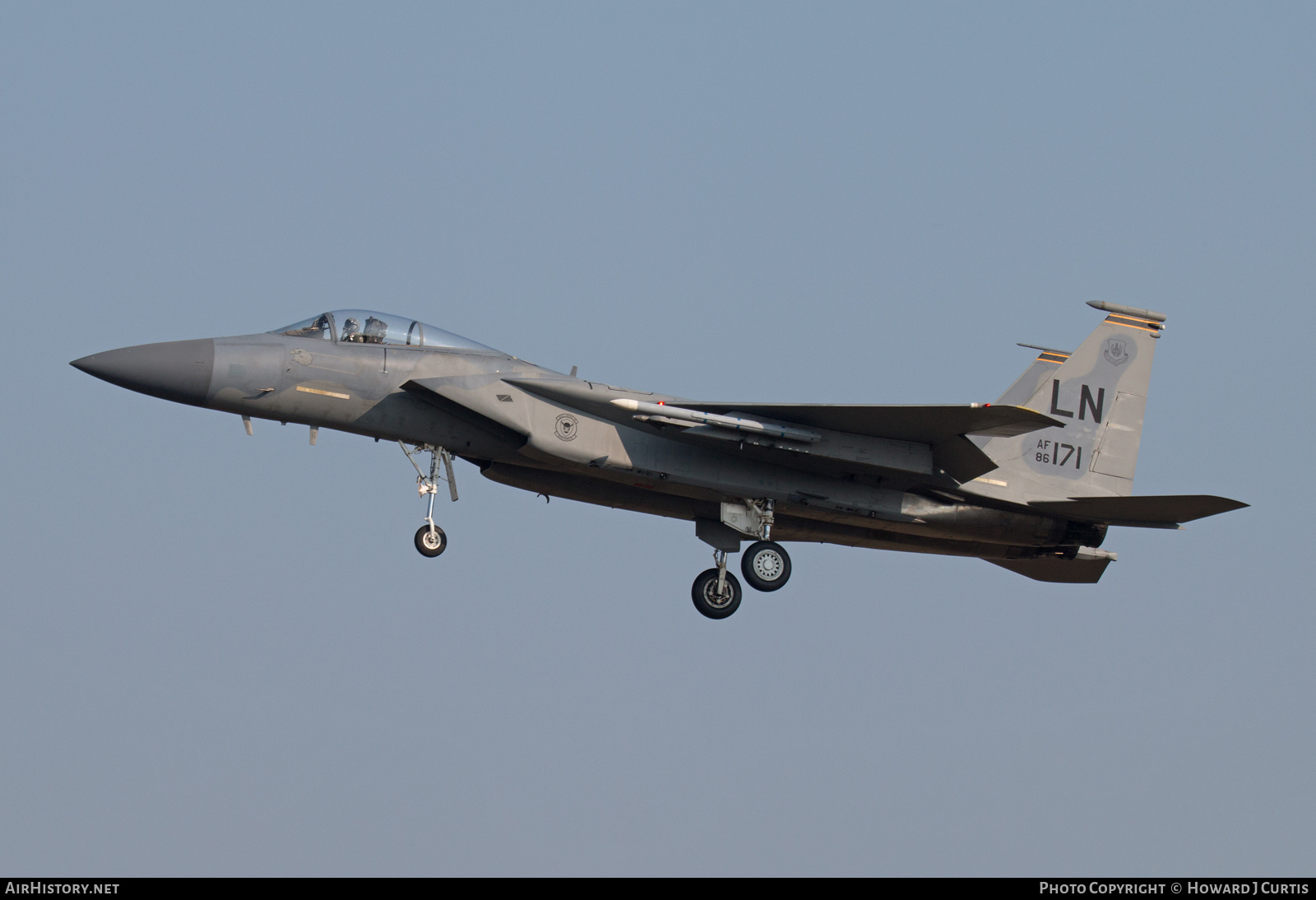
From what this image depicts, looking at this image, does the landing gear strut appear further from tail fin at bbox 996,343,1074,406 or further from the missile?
tail fin at bbox 996,343,1074,406

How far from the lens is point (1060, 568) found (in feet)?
71.6

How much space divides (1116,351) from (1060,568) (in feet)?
10.4

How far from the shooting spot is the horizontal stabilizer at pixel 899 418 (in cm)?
1767

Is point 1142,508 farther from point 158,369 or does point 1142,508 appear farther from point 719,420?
point 158,369

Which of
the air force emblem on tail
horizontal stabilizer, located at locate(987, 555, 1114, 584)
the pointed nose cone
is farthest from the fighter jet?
the air force emblem on tail

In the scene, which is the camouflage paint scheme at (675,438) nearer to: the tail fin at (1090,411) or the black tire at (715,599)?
the tail fin at (1090,411)

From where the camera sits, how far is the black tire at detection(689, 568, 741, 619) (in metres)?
20.0

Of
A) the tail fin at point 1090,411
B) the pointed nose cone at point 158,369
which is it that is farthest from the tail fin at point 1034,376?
the pointed nose cone at point 158,369

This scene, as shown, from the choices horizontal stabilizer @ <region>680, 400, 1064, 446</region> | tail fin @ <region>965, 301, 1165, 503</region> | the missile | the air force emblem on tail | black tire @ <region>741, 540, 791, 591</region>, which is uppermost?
the air force emblem on tail

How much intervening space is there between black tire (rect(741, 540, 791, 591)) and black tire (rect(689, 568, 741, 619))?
0.46 m

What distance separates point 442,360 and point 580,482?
105 inches

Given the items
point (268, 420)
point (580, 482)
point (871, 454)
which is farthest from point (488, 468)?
point (871, 454)

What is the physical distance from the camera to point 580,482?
1998 cm

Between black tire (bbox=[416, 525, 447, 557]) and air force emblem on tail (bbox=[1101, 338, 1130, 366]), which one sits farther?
air force emblem on tail (bbox=[1101, 338, 1130, 366])
